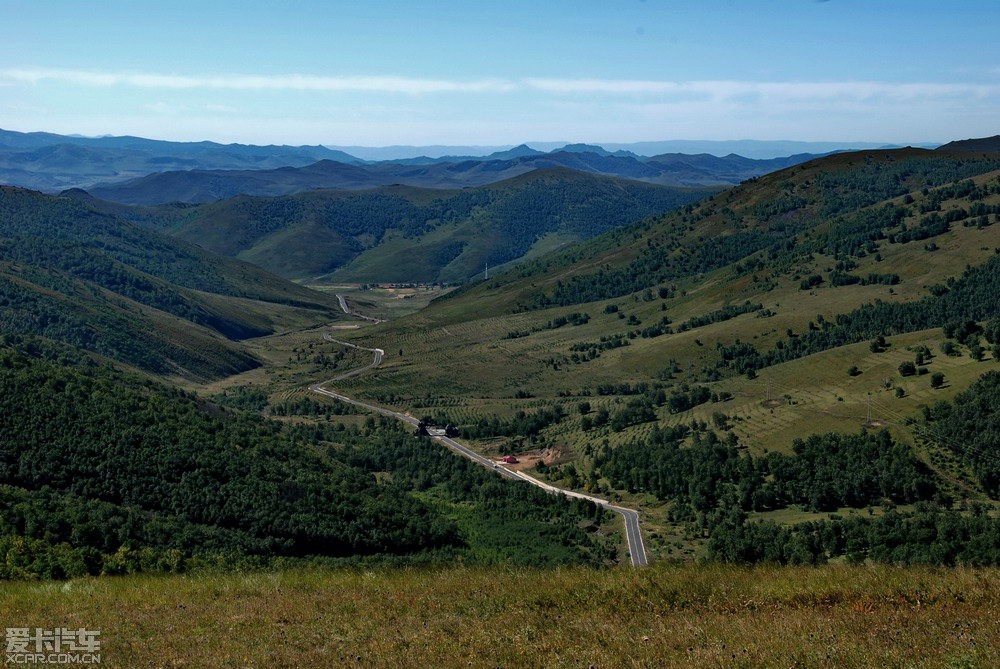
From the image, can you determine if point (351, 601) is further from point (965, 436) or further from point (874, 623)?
point (965, 436)

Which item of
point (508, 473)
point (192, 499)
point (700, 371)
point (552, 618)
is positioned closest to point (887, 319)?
point (700, 371)

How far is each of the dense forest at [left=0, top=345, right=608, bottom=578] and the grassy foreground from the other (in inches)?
849

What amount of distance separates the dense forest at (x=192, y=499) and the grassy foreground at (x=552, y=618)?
21.6 meters

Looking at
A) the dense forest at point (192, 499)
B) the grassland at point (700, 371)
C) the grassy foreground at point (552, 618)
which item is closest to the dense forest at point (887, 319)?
the grassland at point (700, 371)

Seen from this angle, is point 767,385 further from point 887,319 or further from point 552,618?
point 552,618

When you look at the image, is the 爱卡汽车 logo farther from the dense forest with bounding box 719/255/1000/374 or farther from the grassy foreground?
the dense forest with bounding box 719/255/1000/374

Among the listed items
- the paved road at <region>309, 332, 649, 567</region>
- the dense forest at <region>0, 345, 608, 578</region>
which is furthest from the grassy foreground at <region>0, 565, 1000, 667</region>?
the dense forest at <region>0, 345, 608, 578</region>

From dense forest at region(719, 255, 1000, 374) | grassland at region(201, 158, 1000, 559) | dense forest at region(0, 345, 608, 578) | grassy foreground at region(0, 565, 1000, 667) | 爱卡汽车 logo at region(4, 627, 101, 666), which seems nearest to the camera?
grassy foreground at region(0, 565, 1000, 667)

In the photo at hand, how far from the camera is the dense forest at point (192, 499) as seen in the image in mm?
52188

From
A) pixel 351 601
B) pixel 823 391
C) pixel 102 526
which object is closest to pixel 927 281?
pixel 823 391

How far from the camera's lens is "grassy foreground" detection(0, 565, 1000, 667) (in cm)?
1639

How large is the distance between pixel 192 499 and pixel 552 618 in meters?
51.8

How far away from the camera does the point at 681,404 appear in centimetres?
11562

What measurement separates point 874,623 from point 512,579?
27.9 feet
